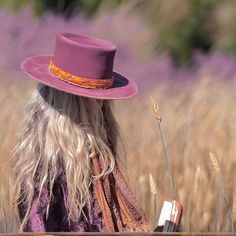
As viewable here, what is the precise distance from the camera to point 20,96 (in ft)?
15.8

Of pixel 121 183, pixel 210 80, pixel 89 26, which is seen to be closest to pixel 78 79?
pixel 121 183

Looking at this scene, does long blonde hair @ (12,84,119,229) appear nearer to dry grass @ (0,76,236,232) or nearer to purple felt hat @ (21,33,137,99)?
purple felt hat @ (21,33,137,99)

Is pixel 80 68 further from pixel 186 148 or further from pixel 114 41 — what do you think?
pixel 114 41

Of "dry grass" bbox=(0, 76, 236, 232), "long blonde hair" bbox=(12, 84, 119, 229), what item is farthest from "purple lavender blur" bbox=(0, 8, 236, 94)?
"long blonde hair" bbox=(12, 84, 119, 229)

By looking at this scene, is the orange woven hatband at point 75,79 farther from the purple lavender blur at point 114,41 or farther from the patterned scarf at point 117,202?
the purple lavender blur at point 114,41

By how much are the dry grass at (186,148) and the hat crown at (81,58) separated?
1.02 meters

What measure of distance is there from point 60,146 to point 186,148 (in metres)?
1.74

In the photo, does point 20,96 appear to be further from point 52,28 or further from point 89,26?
Result: point 89,26

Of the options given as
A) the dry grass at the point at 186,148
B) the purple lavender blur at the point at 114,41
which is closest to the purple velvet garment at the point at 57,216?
the dry grass at the point at 186,148

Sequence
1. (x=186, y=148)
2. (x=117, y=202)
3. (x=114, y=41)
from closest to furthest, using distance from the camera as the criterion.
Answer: (x=117, y=202) < (x=186, y=148) < (x=114, y=41)

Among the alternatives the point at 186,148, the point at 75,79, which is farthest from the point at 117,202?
the point at 186,148

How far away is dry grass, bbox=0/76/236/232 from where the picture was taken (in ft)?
13.6

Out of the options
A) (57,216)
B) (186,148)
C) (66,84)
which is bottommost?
(186,148)

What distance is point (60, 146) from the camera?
108 inches
